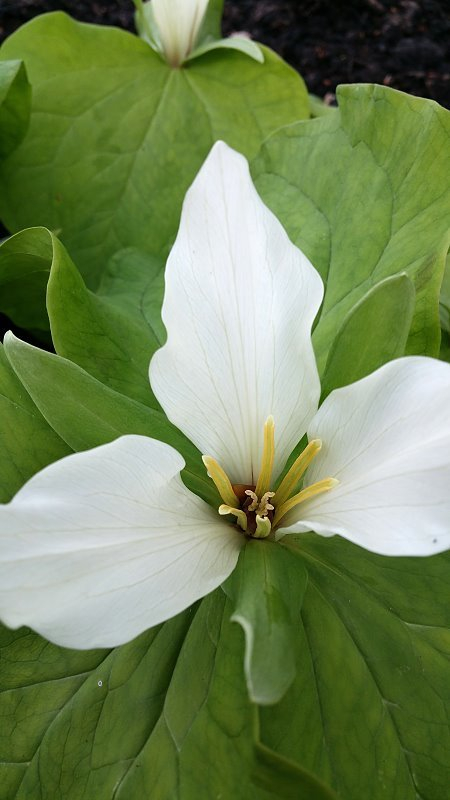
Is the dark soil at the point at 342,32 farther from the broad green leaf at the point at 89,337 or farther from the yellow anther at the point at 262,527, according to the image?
the yellow anther at the point at 262,527

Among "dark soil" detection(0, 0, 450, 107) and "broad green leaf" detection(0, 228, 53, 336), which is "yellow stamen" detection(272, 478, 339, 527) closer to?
"broad green leaf" detection(0, 228, 53, 336)

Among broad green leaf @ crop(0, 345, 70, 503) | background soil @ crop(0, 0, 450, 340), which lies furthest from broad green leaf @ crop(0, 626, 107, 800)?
background soil @ crop(0, 0, 450, 340)

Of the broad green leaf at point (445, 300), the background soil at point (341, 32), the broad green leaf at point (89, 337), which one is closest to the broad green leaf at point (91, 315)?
the broad green leaf at point (89, 337)

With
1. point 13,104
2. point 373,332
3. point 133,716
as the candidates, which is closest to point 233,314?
point 373,332

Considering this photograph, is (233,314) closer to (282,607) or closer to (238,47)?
(282,607)

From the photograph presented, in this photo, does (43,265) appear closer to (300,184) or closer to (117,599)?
(300,184)

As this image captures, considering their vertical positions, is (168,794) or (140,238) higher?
(140,238)

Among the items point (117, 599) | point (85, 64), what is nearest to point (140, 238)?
point (85, 64)
